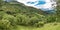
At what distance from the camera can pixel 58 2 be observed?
11.9ft

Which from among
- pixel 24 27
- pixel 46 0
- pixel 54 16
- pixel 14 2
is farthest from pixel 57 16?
pixel 14 2

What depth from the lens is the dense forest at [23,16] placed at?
3465 mm

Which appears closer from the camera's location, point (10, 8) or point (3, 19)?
point (3, 19)

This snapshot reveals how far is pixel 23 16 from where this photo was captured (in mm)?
3541

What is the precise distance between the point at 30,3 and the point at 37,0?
16 centimetres

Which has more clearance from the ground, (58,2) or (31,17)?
(58,2)

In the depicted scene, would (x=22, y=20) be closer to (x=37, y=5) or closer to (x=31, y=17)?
(x=31, y=17)

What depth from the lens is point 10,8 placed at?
12.0 feet

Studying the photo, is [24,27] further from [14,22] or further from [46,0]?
[46,0]

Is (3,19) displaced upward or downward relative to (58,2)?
downward

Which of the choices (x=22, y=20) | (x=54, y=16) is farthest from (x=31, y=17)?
(x=54, y=16)

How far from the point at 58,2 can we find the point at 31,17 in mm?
631

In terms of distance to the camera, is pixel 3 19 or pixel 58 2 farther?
pixel 58 2

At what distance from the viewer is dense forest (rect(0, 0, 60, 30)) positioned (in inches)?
136
